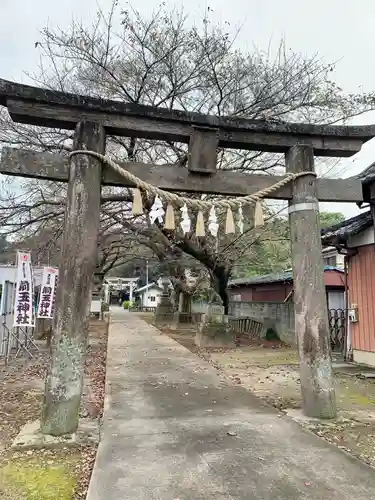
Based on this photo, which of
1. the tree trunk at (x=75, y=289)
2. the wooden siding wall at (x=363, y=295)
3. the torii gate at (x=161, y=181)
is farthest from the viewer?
the wooden siding wall at (x=363, y=295)

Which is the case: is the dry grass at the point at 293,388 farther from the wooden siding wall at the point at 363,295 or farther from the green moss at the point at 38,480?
the green moss at the point at 38,480

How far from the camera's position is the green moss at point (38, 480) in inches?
116

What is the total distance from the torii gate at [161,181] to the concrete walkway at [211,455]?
2.51 ft

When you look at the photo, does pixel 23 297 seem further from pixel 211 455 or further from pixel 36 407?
pixel 211 455

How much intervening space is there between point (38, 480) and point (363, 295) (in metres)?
7.90

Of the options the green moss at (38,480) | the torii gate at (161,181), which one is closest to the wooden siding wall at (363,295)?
the torii gate at (161,181)

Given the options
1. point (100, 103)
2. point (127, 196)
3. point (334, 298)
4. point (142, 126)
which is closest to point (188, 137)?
point (142, 126)

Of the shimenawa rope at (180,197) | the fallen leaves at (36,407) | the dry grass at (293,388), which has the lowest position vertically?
the fallen leaves at (36,407)

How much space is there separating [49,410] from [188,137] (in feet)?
11.9

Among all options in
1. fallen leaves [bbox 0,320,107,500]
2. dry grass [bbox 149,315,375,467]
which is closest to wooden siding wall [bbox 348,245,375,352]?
dry grass [bbox 149,315,375,467]

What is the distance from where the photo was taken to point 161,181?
16.1 feet

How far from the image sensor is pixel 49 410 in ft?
13.5

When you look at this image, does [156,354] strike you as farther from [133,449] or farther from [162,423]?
[133,449]

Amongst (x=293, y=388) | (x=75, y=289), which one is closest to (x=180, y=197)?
(x=75, y=289)
